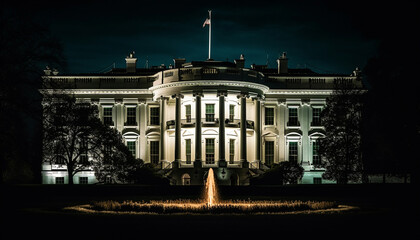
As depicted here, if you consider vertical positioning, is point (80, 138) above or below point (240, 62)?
below

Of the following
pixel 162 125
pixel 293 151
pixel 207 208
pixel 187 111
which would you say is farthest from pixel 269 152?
pixel 207 208

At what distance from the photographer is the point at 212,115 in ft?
192

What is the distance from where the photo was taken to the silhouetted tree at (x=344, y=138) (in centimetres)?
5022

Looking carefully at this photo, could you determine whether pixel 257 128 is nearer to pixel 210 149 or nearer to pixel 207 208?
pixel 210 149

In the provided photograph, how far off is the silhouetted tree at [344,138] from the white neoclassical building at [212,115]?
4.85m

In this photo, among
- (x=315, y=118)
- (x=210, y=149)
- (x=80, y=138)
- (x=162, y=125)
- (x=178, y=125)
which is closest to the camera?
(x=80, y=138)

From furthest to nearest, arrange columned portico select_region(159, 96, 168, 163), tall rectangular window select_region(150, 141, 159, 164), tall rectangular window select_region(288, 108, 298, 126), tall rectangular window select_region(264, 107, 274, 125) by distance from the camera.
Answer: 1. tall rectangular window select_region(288, 108, 298, 126)
2. tall rectangular window select_region(264, 107, 274, 125)
3. tall rectangular window select_region(150, 141, 159, 164)
4. columned portico select_region(159, 96, 168, 163)

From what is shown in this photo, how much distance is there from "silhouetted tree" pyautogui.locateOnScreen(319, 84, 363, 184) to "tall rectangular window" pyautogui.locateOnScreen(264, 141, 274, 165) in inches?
448

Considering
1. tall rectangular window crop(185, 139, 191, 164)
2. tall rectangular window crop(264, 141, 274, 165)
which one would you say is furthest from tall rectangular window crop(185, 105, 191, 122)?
tall rectangular window crop(264, 141, 274, 165)

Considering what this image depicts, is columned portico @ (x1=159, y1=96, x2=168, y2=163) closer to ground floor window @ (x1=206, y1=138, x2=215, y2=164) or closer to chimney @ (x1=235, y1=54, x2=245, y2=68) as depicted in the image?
ground floor window @ (x1=206, y1=138, x2=215, y2=164)

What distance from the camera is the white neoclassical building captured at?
55.9 meters

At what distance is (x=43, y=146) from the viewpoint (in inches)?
1966

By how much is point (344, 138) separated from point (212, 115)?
1372 centimetres

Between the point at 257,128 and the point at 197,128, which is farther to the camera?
the point at 257,128
